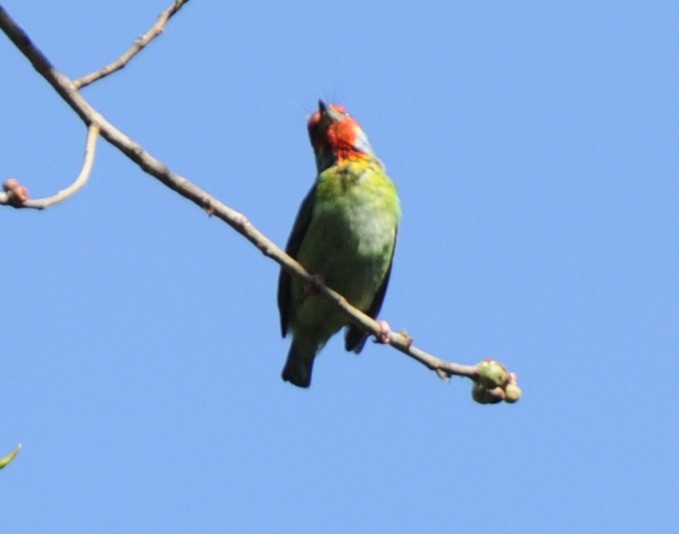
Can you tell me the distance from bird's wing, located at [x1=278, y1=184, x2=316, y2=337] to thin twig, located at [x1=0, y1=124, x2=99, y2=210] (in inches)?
134

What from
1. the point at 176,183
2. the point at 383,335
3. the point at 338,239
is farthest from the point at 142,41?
the point at 338,239

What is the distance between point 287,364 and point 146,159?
407 centimetres

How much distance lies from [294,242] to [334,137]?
0.83 meters

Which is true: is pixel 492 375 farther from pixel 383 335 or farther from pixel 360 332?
pixel 360 332

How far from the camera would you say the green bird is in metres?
6.85

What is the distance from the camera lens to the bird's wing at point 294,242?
709cm

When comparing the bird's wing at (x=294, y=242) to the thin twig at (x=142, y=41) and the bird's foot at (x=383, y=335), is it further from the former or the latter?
the thin twig at (x=142, y=41)

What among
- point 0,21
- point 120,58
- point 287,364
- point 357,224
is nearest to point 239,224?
point 120,58

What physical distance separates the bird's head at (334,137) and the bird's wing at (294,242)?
0.40 metres

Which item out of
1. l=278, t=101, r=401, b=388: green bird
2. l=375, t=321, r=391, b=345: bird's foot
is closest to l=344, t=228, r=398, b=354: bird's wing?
l=278, t=101, r=401, b=388: green bird

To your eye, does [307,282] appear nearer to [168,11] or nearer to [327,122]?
[168,11]

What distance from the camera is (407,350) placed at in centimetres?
454

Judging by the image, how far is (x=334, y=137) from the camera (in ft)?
24.9

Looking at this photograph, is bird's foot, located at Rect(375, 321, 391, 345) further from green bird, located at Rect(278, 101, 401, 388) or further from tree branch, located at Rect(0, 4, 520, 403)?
green bird, located at Rect(278, 101, 401, 388)
